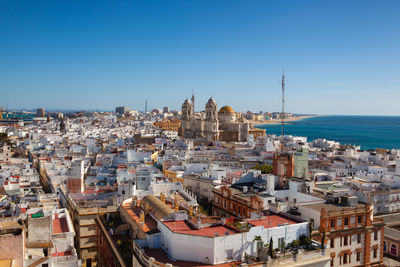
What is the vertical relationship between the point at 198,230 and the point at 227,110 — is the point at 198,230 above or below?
below

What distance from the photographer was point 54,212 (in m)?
22.6

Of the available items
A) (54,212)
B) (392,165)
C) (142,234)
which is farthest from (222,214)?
(392,165)

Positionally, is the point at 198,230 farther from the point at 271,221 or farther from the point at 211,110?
the point at 211,110

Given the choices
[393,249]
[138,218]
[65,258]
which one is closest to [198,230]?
[138,218]

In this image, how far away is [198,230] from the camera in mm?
17391

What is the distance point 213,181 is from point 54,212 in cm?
1406

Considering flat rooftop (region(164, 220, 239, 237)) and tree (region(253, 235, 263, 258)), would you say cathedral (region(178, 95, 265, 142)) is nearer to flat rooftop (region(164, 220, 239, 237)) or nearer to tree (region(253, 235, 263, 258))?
flat rooftop (region(164, 220, 239, 237))

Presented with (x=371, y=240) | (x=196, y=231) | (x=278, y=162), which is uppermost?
(x=278, y=162)

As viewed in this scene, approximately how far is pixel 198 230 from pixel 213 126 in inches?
2644

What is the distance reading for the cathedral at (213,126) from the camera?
84375mm

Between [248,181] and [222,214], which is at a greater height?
[248,181]

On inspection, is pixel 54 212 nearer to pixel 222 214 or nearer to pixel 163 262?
pixel 163 262

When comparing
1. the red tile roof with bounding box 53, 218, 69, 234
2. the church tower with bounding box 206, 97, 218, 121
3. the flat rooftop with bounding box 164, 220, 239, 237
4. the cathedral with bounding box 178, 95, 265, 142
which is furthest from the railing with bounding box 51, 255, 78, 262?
the church tower with bounding box 206, 97, 218, 121

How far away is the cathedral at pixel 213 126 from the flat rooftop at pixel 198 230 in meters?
62.0
